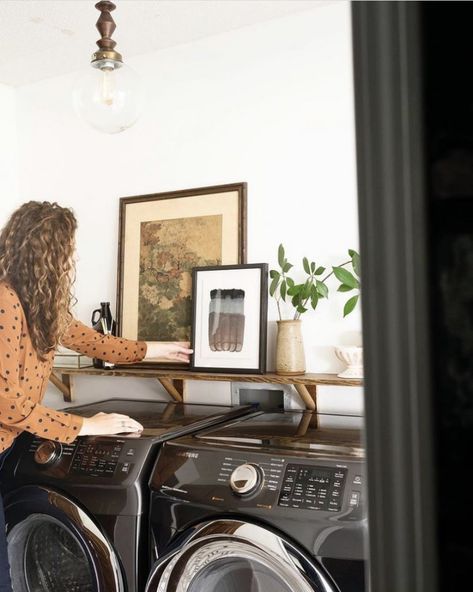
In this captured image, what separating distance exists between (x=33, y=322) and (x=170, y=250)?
0.88 meters

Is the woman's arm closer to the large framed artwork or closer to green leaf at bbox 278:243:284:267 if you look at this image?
the large framed artwork

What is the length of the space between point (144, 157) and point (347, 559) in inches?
79.6

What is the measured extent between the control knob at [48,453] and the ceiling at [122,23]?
1668 mm

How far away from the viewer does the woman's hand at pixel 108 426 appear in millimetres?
1932

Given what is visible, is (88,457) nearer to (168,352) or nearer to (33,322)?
(33,322)

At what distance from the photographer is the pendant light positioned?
1933mm

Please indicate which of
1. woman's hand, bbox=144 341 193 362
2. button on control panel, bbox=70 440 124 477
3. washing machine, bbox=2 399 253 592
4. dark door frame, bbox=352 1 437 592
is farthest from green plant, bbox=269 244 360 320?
dark door frame, bbox=352 1 437 592

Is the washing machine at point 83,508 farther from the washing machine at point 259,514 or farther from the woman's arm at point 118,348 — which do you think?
the woman's arm at point 118,348

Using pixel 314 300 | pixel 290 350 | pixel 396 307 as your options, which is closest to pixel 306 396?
pixel 290 350

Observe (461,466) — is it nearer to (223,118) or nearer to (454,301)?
(454,301)

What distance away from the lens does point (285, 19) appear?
2.44 metres

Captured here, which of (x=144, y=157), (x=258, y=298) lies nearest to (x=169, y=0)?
(x=144, y=157)

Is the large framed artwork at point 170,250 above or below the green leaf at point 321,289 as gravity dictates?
above

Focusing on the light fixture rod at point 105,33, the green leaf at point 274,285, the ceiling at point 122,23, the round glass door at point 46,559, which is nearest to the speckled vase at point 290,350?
the green leaf at point 274,285
